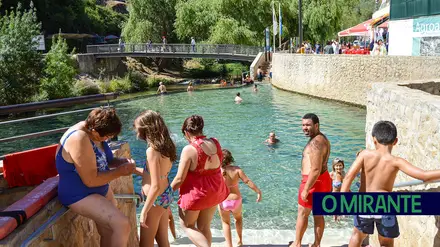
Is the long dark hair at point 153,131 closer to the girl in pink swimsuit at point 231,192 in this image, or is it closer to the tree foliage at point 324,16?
the girl in pink swimsuit at point 231,192

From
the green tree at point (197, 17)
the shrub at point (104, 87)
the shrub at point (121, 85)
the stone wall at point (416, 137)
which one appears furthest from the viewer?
the green tree at point (197, 17)

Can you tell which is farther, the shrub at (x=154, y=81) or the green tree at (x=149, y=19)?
the green tree at (x=149, y=19)

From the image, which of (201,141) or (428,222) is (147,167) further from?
(428,222)

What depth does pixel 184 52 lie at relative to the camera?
1560 inches

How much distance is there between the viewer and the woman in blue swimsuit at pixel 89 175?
129 inches

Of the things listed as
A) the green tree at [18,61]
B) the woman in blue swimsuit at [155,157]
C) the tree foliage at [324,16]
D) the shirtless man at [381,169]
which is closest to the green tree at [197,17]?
the tree foliage at [324,16]

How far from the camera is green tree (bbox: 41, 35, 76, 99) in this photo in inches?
1230

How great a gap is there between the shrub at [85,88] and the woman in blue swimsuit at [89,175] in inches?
1235

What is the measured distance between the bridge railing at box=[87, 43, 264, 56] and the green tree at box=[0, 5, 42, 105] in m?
11.8

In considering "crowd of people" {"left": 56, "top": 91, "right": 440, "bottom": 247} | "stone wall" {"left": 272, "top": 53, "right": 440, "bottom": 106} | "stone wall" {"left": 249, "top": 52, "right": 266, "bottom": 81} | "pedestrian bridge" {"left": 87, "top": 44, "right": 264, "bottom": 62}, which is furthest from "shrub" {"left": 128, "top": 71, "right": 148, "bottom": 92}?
"crowd of people" {"left": 56, "top": 91, "right": 440, "bottom": 247}

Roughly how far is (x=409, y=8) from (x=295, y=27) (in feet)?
65.0

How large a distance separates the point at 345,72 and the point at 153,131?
2111 cm

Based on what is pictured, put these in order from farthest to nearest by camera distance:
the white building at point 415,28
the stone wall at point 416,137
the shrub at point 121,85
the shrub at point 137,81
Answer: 1. the shrub at point 137,81
2. the shrub at point 121,85
3. the white building at point 415,28
4. the stone wall at point 416,137

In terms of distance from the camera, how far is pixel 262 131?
18.0m
